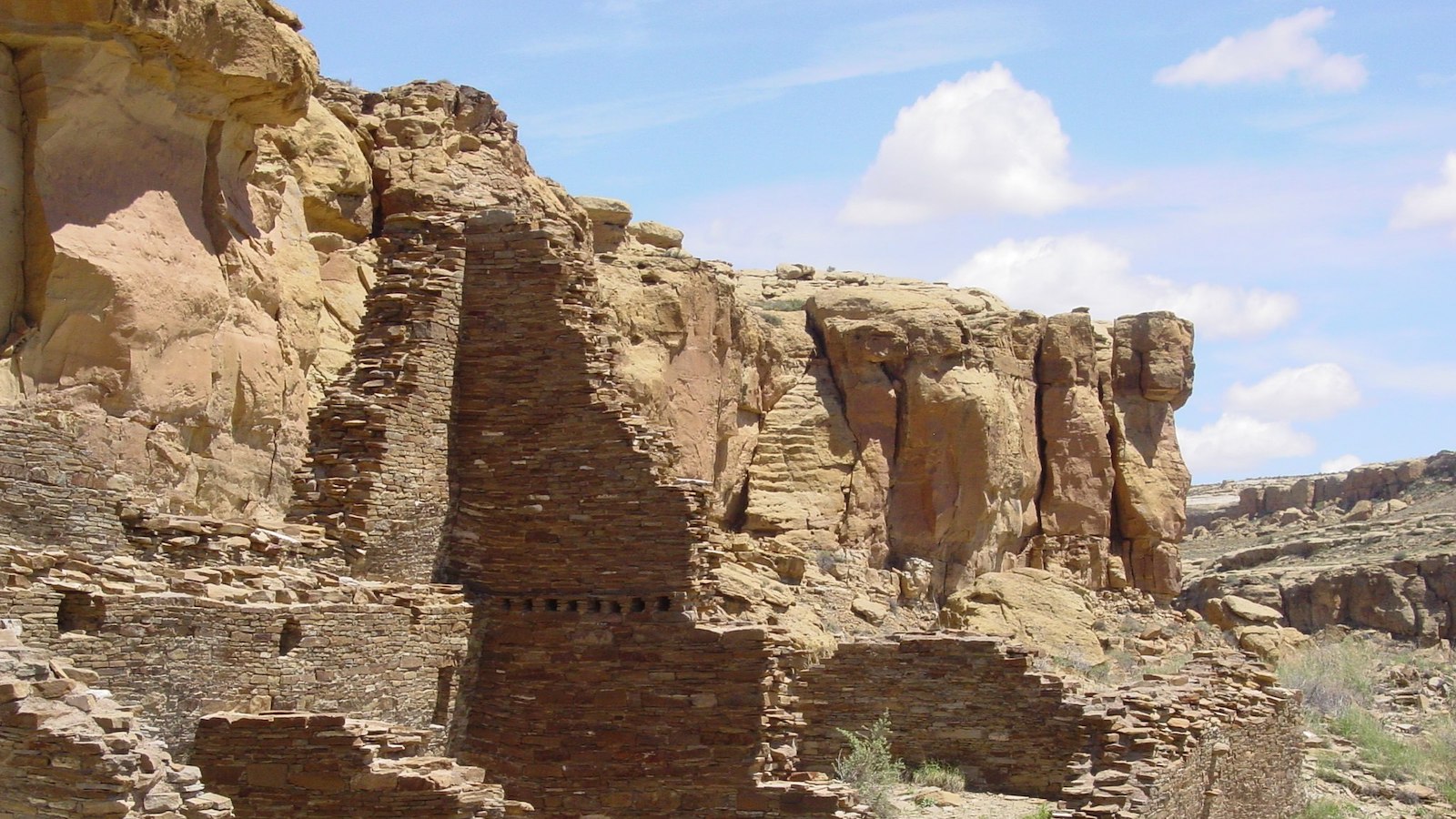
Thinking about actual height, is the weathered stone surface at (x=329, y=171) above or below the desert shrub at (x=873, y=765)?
above

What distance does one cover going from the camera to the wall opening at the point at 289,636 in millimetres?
→ 13109

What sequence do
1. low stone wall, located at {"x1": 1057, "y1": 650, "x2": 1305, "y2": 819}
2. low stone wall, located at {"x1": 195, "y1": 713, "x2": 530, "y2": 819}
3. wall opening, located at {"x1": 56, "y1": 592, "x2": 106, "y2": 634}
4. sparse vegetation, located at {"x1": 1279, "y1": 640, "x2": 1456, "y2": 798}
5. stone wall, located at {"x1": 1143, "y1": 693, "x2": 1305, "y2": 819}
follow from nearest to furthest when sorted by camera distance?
wall opening, located at {"x1": 56, "y1": 592, "x2": 106, "y2": 634} → low stone wall, located at {"x1": 195, "y1": 713, "x2": 530, "y2": 819} → low stone wall, located at {"x1": 1057, "y1": 650, "x2": 1305, "y2": 819} → stone wall, located at {"x1": 1143, "y1": 693, "x2": 1305, "y2": 819} → sparse vegetation, located at {"x1": 1279, "y1": 640, "x2": 1456, "y2": 798}

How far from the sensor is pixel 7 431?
1238 centimetres

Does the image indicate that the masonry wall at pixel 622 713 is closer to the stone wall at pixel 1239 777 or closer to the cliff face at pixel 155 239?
the cliff face at pixel 155 239

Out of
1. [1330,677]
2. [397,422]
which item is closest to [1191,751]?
[397,422]

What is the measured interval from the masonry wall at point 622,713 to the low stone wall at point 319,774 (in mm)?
3218

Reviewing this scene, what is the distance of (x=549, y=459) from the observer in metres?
16.1

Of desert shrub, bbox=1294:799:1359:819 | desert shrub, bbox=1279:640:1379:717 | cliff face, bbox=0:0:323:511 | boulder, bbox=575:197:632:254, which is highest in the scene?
boulder, bbox=575:197:632:254

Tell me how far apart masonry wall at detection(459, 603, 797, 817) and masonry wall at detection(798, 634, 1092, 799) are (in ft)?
13.3

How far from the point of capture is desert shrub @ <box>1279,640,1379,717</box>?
91.3ft

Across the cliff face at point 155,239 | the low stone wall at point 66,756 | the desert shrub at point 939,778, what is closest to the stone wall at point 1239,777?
the desert shrub at point 939,778

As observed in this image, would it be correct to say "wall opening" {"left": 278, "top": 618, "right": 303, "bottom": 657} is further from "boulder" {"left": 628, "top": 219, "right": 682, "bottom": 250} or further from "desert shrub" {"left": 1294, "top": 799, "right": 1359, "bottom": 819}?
"boulder" {"left": 628, "top": 219, "right": 682, "bottom": 250}

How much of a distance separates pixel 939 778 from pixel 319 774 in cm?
851

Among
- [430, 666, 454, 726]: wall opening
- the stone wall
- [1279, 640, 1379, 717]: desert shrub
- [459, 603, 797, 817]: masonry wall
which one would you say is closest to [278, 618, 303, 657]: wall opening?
[430, 666, 454, 726]: wall opening
